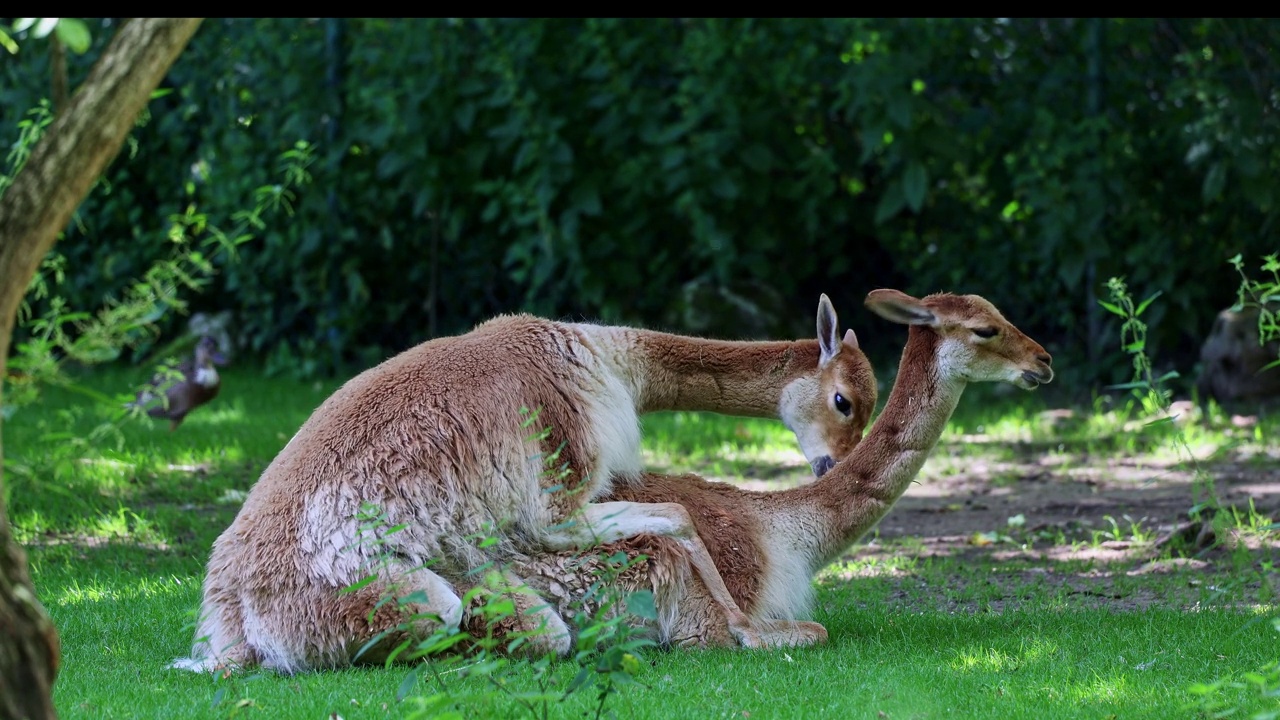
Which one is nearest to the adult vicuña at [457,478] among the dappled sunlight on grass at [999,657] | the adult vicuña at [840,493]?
the adult vicuña at [840,493]

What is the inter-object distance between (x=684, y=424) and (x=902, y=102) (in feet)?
9.01

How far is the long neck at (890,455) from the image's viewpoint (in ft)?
18.0

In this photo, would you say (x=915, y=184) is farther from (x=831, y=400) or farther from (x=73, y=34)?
(x=73, y=34)

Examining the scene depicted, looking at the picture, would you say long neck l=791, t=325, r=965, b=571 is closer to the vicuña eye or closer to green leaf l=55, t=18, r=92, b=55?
the vicuña eye

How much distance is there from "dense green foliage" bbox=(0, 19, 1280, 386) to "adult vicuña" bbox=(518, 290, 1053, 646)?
517 cm

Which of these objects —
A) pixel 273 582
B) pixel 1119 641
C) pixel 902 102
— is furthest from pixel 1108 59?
pixel 273 582

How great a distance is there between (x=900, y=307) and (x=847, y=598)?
146 cm

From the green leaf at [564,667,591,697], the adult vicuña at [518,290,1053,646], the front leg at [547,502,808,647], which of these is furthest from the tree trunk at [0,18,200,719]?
the adult vicuña at [518,290,1053,646]

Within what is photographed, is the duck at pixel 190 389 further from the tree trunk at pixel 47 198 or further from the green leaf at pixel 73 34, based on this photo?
the green leaf at pixel 73 34

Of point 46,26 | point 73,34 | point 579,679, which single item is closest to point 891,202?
point 579,679

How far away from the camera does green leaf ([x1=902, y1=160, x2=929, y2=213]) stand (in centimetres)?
1045

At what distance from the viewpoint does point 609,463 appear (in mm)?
5367

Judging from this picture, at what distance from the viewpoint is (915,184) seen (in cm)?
1053

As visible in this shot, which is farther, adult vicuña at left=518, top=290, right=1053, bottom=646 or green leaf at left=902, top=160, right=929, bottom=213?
green leaf at left=902, top=160, right=929, bottom=213
